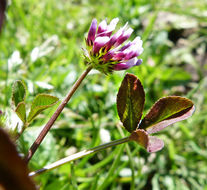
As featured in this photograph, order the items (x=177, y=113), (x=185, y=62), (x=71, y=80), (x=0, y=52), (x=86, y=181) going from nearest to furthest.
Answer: (x=177, y=113) → (x=86, y=181) → (x=71, y=80) → (x=0, y=52) → (x=185, y=62)

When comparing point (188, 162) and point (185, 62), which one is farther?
point (185, 62)

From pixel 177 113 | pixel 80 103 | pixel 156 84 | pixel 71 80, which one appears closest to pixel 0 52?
pixel 71 80

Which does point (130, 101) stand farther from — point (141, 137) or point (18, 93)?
point (18, 93)

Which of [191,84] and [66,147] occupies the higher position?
[66,147]

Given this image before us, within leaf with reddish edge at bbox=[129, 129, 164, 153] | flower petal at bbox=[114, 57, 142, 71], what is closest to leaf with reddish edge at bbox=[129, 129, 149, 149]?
leaf with reddish edge at bbox=[129, 129, 164, 153]

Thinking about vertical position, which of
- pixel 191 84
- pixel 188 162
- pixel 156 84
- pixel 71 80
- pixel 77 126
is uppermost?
pixel 71 80

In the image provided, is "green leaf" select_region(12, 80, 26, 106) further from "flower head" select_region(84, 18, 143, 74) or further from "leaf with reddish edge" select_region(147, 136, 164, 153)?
"leaf with reddish edge" select_region(147, 136, 164, 153)

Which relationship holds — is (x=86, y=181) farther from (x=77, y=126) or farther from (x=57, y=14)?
(x=57, y=14)
